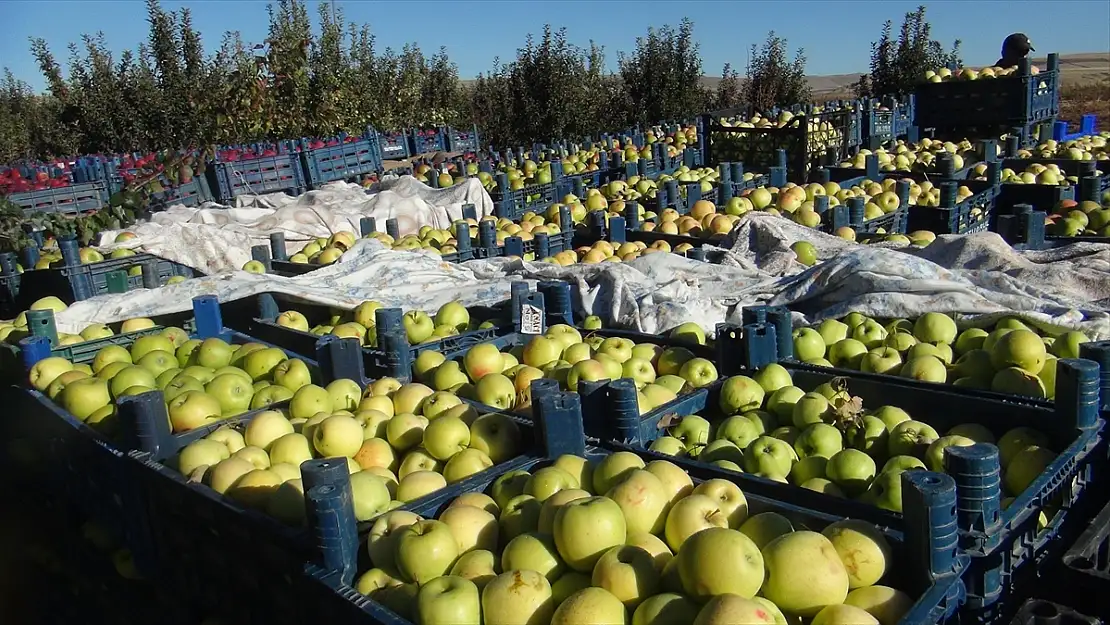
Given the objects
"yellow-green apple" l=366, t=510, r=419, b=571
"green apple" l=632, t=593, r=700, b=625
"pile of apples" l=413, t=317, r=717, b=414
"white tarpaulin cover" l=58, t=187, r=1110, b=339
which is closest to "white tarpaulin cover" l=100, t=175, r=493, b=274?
"white tarpaulin cover" l=58, t=187, r=1110, b=339

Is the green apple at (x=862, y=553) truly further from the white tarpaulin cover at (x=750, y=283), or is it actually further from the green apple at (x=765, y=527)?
the white tarpaulin cover at (x=750, y=283)

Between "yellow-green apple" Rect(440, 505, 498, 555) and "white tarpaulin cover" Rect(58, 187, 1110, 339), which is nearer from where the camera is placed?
"yellow-green apple" Rect(440, 505, 498, 555)

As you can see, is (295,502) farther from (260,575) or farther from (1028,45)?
(1028,45)

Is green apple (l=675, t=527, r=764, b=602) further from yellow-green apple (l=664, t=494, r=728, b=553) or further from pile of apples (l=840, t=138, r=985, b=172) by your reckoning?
pile of apples (l=840, t=138, r=985, b=172)

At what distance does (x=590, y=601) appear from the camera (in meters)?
1.81

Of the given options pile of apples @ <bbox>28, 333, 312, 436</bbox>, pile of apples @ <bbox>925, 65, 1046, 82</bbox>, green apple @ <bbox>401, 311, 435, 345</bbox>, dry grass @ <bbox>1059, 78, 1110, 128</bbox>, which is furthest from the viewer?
dry grass @ <bbox>1059, 78, 1110, 128</bbox>

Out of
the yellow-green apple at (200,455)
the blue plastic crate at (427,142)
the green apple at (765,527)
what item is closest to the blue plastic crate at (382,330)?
the yellow-green apple at (200,455)

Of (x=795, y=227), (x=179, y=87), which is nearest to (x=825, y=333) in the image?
(x=795, y=227)

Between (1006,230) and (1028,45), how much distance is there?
9.07m

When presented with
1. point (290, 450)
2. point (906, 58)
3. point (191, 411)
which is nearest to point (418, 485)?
point (290, 450)

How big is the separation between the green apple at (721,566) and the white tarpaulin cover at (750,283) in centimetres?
265

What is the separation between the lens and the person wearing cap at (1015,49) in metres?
13.2

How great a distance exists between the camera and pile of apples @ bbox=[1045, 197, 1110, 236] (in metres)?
6.23

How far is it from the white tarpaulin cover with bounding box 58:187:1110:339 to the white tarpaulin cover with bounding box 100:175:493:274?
180cm
